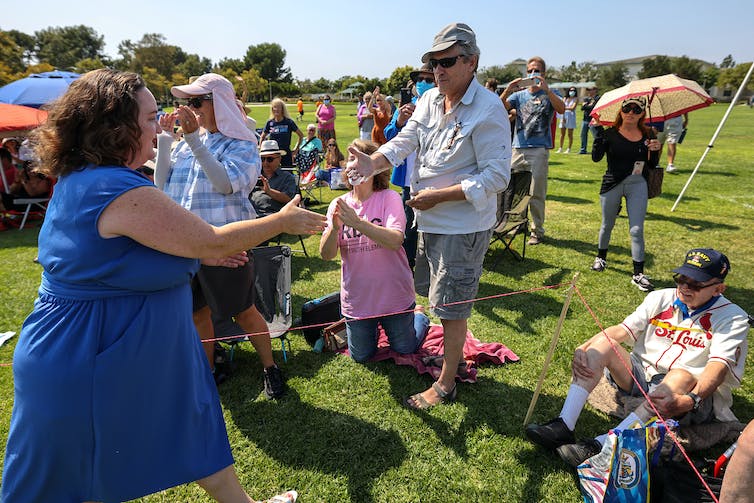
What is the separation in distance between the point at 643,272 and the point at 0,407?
21.0 feet

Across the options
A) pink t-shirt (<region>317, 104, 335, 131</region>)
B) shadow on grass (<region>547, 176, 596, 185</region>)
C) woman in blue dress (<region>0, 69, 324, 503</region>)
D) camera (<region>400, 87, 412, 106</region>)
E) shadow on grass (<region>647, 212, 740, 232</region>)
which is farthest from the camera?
pink t-shirt (<region>317, 104, 335, 131</region>)

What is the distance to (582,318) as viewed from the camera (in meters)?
4.29

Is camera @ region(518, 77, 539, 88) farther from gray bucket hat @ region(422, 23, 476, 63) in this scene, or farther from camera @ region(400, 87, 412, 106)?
gray bucket hat @ region(422, 23, 476, 63)

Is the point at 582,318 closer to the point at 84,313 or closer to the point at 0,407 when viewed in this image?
the point at 84,313

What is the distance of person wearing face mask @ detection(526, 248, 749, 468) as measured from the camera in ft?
8.14

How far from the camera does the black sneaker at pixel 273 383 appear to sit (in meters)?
3.23

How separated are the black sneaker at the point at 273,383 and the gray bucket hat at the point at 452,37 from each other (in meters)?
2.47

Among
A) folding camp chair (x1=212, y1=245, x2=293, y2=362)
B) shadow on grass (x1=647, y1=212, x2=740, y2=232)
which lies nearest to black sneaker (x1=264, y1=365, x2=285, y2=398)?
folding camp chair (x1=212, y1=245, x2=293, y2=362)

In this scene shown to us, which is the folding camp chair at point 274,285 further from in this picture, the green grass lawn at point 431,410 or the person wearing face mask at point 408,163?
the person wearing face mask at point 408,163

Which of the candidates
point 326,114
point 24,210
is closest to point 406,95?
point 24,210

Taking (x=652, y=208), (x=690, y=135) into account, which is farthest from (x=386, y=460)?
(x=690, y=135)

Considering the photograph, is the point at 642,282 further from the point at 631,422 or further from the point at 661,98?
the point at 631,422

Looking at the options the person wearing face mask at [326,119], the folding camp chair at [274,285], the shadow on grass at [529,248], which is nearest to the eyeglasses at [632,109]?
the shadow on grass at [529,248]

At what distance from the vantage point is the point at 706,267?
263 centimetres
